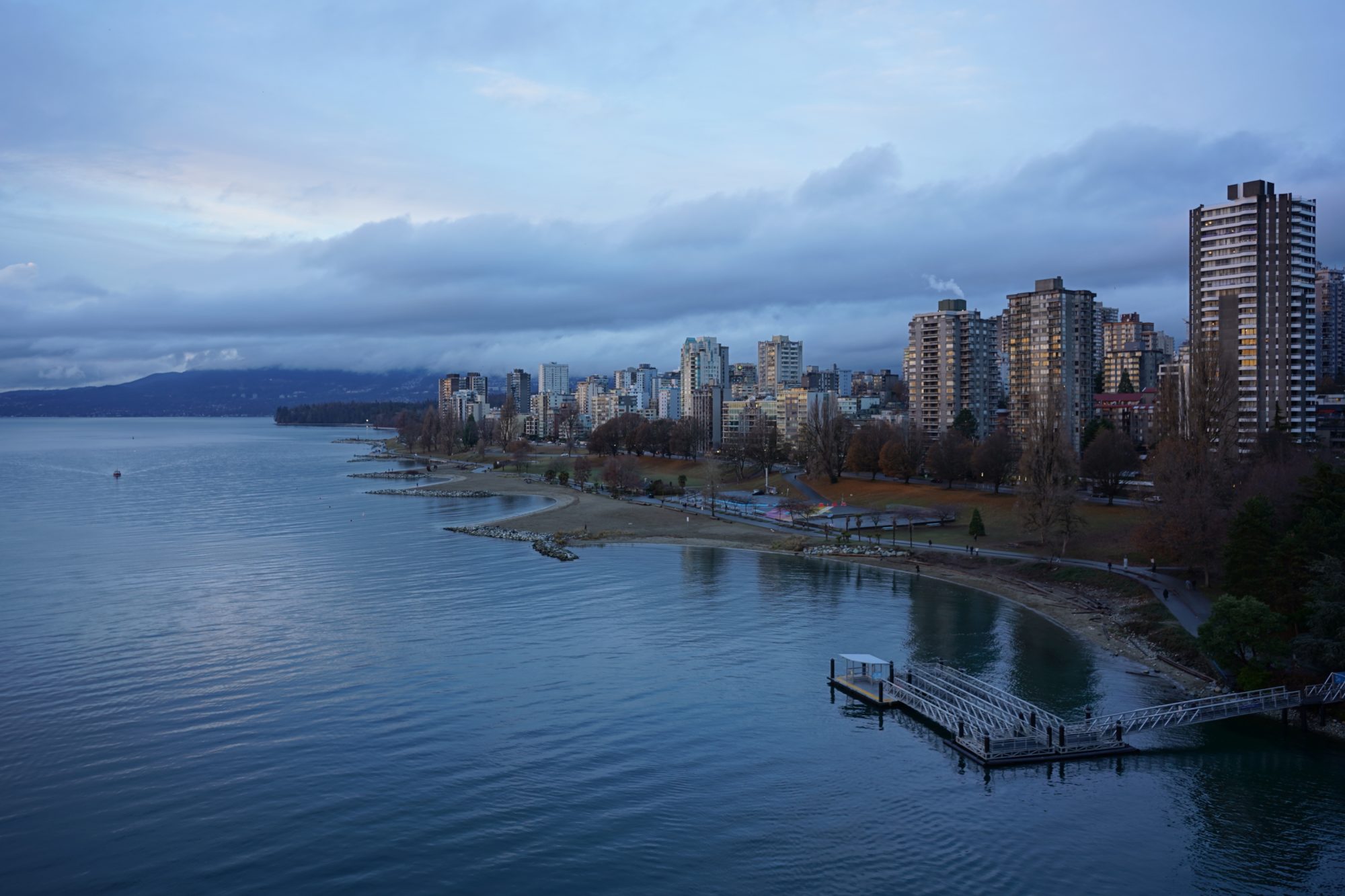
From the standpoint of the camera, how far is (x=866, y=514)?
228ft

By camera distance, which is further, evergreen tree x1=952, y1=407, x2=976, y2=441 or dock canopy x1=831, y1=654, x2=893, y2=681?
evergreen tree x1=952, y1=407, x2=976, y2=441

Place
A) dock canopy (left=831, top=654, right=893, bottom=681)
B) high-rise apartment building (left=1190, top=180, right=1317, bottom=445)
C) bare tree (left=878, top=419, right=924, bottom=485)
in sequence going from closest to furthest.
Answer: dock canopy (left=831, top=654, right=893, bottom=681), high-rise apartment building (left=1190, top=180, right=1317, bottom=445), bare tree (left=878, top=419, right=924, bottom=485)

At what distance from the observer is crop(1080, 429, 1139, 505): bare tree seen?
224 ft

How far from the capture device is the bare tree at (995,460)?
7744 cm

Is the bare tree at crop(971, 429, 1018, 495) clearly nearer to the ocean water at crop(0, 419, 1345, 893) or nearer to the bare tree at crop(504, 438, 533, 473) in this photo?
the ocean water at crop(0, 419, 1345, 893)

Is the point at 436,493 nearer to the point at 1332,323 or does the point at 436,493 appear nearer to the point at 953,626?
the point at 953,626

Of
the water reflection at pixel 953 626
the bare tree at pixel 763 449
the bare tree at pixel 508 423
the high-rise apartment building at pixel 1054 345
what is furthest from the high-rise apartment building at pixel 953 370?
the bare tree at pixel 508 423

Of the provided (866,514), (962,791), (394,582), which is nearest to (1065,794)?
(962,791)

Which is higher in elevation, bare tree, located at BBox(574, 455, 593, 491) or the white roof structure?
bare tree, located at BBox(574, 455, 593, 491)

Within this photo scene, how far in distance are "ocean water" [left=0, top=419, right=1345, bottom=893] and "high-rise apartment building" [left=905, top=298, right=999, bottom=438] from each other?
7998 centimetres

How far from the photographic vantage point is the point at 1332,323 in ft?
→ 484

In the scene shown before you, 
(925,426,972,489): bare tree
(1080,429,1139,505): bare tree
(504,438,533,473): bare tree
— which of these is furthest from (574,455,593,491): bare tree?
(1080,429,1139,505): bare tree

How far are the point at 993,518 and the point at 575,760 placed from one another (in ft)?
163

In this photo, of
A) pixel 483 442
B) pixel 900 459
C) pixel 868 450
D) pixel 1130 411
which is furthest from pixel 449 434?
pixel 1130 411
